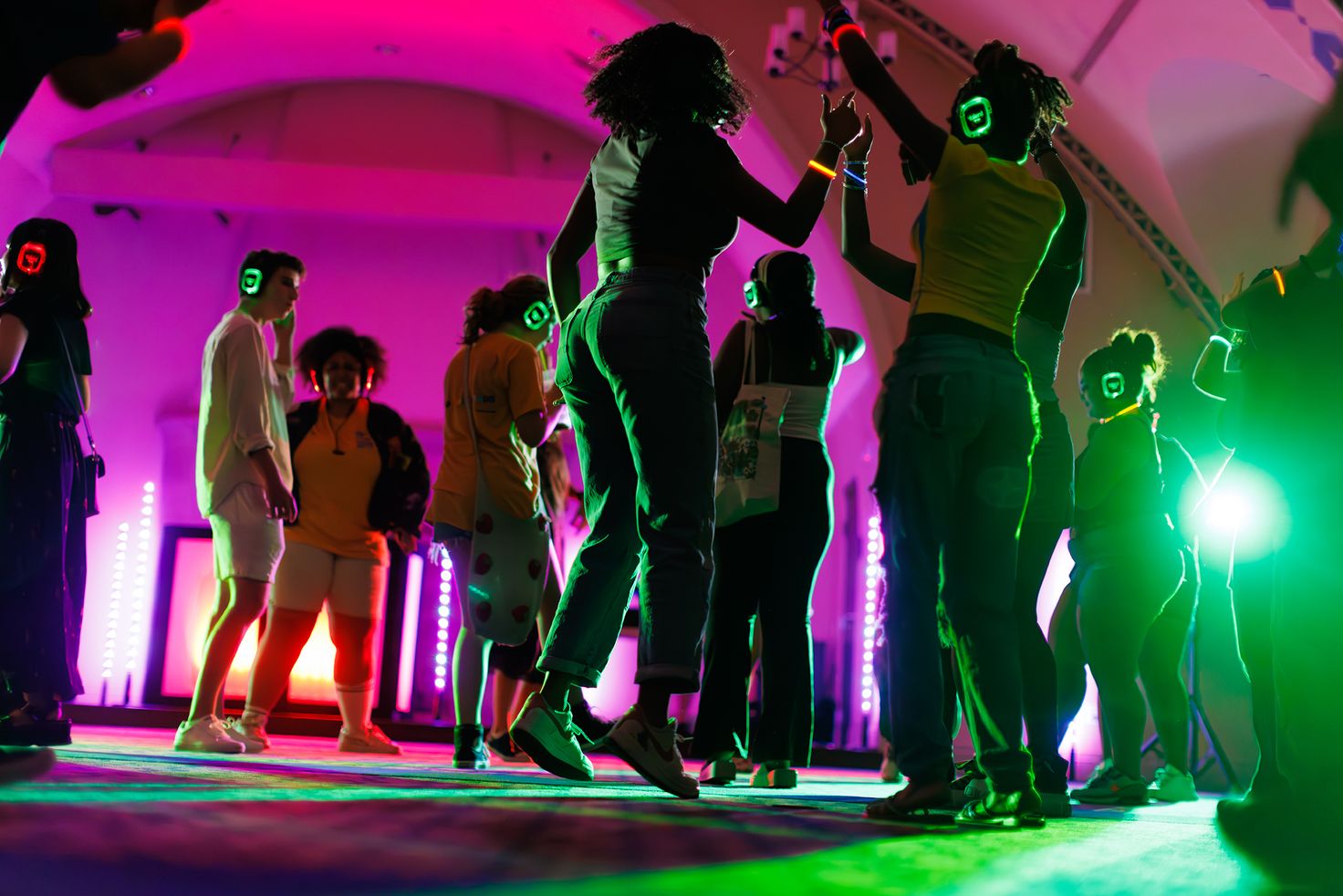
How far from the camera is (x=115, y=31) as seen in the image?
5.31 feet

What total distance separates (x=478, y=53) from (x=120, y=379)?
3735 millimetres

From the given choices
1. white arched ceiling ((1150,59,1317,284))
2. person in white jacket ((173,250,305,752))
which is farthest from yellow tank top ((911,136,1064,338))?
white arched ceiling ((1150,59,1317,284))

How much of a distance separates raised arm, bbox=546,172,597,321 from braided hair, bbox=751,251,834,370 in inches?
35.7

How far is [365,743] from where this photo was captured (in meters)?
3.78

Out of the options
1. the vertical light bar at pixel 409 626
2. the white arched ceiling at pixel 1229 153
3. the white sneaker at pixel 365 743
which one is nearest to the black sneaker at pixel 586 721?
the white sneaker at pixel 365 743

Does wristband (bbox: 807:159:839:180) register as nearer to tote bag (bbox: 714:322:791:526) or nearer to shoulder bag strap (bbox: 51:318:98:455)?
tote bag (bbox: 714:322:791:526)

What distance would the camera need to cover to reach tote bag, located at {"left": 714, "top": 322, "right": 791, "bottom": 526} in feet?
9.70

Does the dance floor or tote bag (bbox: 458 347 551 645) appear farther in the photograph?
tote bag (bbox: 458 347 551 645)

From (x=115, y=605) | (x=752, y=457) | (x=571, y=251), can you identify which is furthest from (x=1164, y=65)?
(x=115, y=605)

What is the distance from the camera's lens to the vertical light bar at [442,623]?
7.82 metres

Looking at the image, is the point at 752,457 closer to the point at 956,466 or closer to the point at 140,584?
the point at 956,466

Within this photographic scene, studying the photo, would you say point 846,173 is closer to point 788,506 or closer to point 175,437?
point 788,506

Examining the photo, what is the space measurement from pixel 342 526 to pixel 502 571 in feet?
2.50

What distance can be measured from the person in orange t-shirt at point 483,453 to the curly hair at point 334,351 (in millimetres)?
734
